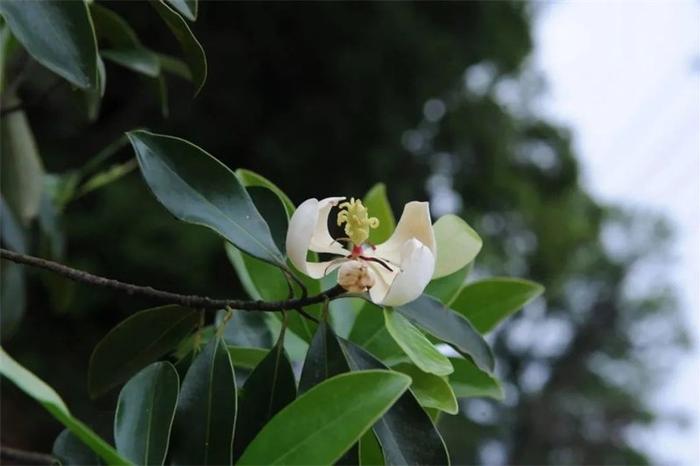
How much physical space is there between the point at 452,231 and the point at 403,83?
8.59ft

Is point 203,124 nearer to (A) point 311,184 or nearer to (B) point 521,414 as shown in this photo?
(A) point 311,184

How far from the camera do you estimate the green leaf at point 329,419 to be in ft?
0.99

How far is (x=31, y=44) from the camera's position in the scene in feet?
1.23

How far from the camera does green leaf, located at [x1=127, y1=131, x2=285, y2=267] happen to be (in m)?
0.38

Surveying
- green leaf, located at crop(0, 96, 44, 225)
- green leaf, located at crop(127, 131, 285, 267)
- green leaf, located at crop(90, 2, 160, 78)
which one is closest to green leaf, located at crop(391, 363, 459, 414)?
green leaf, located at crop(127, 131, 285, 267)

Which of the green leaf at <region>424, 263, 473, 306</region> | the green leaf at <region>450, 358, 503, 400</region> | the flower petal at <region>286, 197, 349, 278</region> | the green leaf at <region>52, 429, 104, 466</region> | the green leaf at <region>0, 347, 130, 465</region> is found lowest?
the green leaf at <region>52, 429, 104, 466</region>

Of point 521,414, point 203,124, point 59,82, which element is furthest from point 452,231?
point 521,414

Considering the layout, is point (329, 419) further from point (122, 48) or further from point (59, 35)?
point (122, 48)

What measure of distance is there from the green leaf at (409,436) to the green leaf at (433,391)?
0.03 meters

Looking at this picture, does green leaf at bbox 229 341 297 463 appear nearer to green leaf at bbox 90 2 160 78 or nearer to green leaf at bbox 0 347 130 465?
green leaf at bbox 0 347 130 465

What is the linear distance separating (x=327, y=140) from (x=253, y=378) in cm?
250

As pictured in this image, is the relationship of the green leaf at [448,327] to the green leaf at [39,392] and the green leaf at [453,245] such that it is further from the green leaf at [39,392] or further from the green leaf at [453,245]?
the green leaf at [39,392]

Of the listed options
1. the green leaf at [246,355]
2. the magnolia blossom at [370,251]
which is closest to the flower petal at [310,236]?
the magnolia blossom at [370,251]

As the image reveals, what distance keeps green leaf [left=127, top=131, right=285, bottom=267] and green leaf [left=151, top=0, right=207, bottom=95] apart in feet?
0.17
